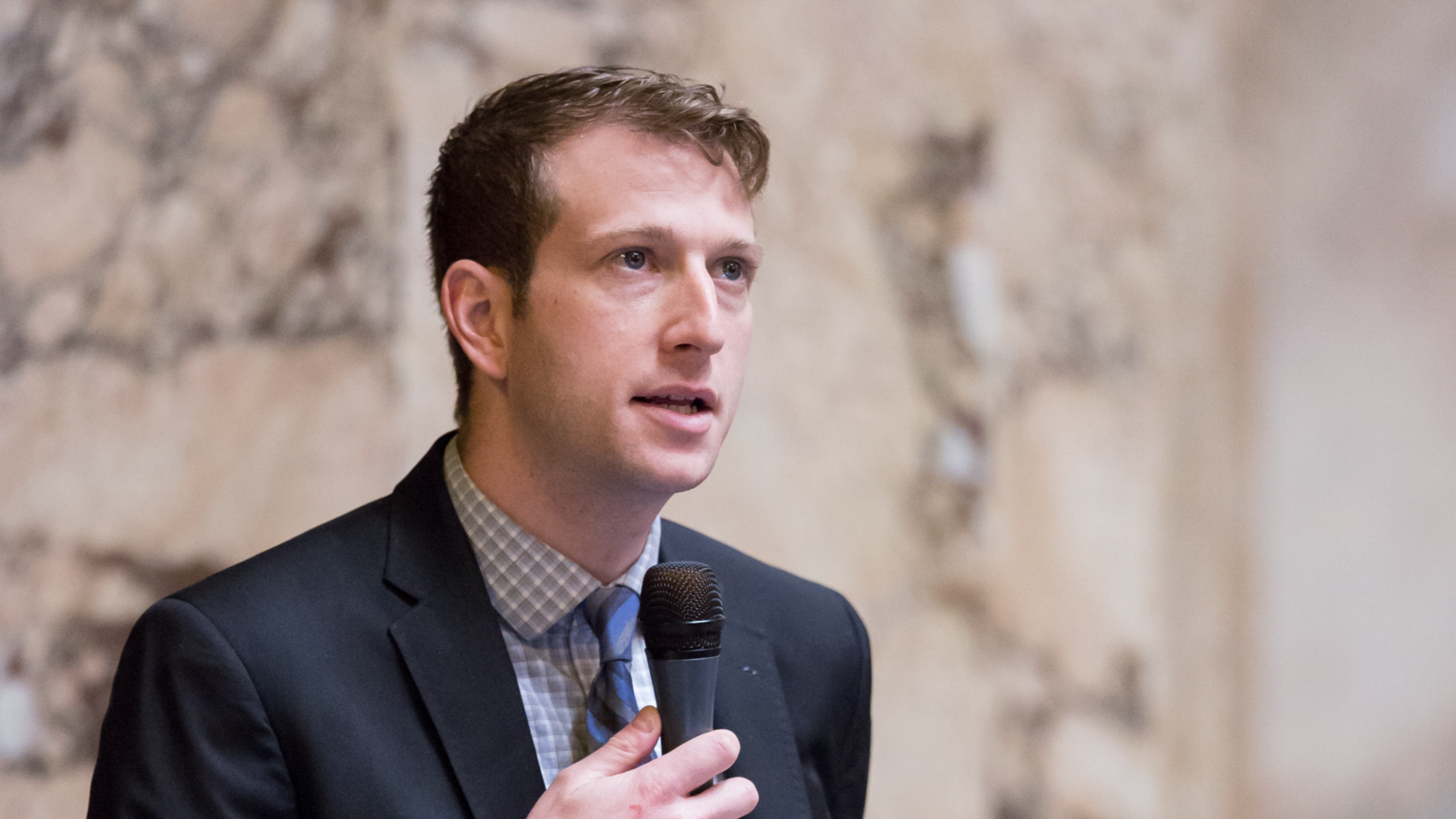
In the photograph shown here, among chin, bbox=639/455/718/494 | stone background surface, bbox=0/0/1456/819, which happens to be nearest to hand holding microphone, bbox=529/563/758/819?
chin, bbox=639/455/718/494

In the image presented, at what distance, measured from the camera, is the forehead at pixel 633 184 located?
178 centimetres

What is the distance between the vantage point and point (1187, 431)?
3924 mm

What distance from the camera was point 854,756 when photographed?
2.16 metres

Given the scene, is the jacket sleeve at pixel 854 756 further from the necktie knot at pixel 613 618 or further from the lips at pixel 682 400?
the lips at pixel 682 400

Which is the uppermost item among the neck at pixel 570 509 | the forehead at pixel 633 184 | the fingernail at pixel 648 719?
the forehead at pixel 633 184

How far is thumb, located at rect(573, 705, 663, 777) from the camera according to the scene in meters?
1.55

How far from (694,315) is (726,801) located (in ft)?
1.94

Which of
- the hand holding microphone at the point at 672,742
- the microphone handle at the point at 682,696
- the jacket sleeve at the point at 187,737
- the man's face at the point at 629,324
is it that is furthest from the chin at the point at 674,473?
the jacket sleeve at the point at 187,737

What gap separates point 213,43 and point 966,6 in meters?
1.79

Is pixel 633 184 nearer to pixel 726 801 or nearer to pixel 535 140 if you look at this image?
pixel 535 140

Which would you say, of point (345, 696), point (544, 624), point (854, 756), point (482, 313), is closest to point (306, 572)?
point (345, 696)

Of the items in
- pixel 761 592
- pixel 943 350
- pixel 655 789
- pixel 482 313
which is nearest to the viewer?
pixel 655 789

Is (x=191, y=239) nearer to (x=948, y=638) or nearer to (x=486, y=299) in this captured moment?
(x=486, y=299)

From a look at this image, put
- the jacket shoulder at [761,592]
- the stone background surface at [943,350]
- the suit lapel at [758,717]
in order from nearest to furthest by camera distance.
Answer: the suit lapel at [758,717], the jacket shoulder at [761,592], the stone background surface at [943,350]
